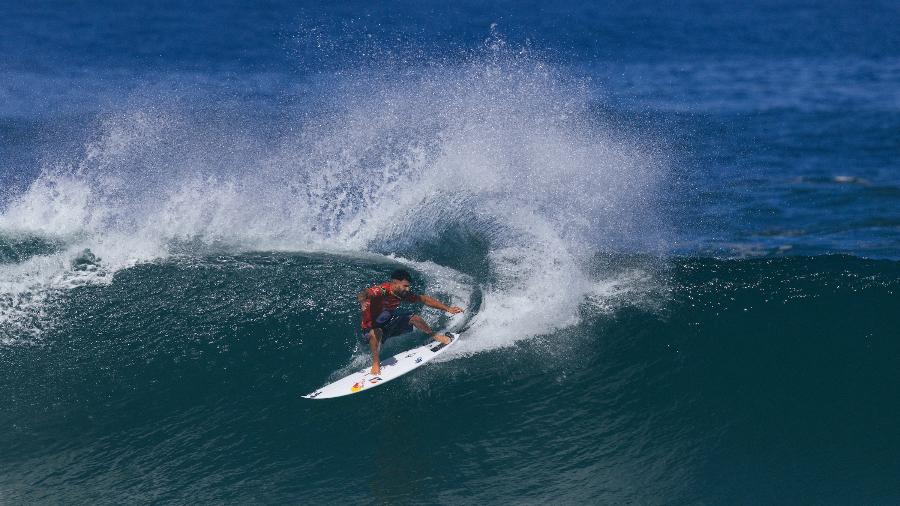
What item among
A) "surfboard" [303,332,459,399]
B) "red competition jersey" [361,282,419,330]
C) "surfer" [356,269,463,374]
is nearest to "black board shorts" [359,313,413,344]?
"surfer" [356,269,463,374]

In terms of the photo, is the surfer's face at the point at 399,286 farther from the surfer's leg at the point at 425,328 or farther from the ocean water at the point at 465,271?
the ocean water at the point at 465,271

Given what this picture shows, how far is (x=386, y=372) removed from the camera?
1408 centimetres

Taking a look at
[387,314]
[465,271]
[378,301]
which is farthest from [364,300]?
[465,271]

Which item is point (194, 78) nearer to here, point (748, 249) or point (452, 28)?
point (452, 28)

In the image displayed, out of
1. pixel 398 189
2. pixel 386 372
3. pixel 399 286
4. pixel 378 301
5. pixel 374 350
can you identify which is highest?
pixel 398 189

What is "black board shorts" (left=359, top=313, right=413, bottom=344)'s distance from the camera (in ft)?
47.2

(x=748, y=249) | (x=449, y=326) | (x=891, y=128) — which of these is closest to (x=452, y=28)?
(x=891, y=128)

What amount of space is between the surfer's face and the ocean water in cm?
126

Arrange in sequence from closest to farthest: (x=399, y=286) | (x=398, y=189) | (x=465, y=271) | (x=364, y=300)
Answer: (x=364, y=300) → (x=399, y=286) → (x=465, y=271) → (x=398, y=189)

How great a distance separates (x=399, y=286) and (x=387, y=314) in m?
0.55

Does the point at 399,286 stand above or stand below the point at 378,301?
above

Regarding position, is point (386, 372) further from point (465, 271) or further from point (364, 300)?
point (465, 271)

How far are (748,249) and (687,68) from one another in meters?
12.8

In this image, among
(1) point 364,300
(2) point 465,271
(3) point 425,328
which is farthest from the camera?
(2) point 465,271
